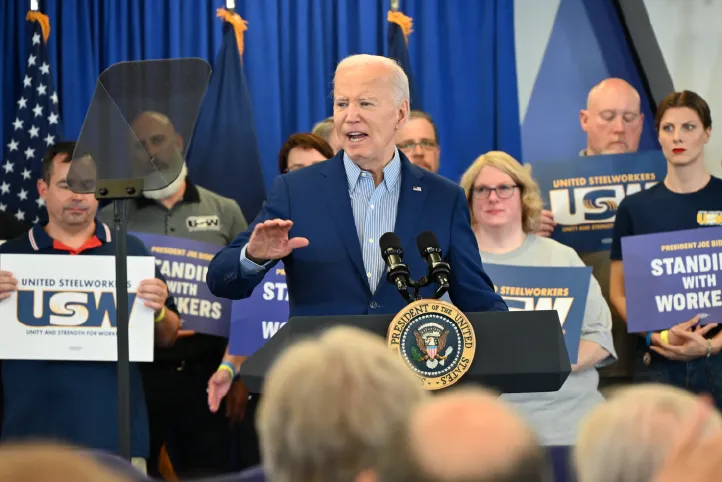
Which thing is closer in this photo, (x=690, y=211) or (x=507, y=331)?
(x=507, y=331)

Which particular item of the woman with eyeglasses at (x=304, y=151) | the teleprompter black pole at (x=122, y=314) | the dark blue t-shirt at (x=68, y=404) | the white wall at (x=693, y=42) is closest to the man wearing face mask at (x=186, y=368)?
the woman with eyeglasses at (x=304, y=151)

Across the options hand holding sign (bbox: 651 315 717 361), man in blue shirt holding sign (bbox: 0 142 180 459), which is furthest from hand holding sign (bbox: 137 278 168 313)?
hand holding sign (bbox: 651 315 717 361)

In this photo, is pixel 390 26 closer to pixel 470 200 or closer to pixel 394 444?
pixel 470 200

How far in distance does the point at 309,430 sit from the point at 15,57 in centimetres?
563

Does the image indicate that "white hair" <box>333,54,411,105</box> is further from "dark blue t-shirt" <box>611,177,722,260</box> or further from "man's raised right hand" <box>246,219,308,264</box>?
"dark blue t-shirt" <box>611,177,722,260</box>

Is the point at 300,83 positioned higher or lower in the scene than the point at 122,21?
lower

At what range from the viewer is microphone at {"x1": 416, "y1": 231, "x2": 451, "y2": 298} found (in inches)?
98.4

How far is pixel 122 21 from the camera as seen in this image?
6258 mm

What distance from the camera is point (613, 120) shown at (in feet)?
17.7

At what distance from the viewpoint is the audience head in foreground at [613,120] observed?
5.38 m

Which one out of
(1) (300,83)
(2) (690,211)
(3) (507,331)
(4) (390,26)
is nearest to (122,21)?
(1) (300,83)

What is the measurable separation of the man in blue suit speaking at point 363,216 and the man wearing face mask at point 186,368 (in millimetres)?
1987

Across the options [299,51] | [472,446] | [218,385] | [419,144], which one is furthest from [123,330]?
[299,51]

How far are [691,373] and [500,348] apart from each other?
2.51 metres
